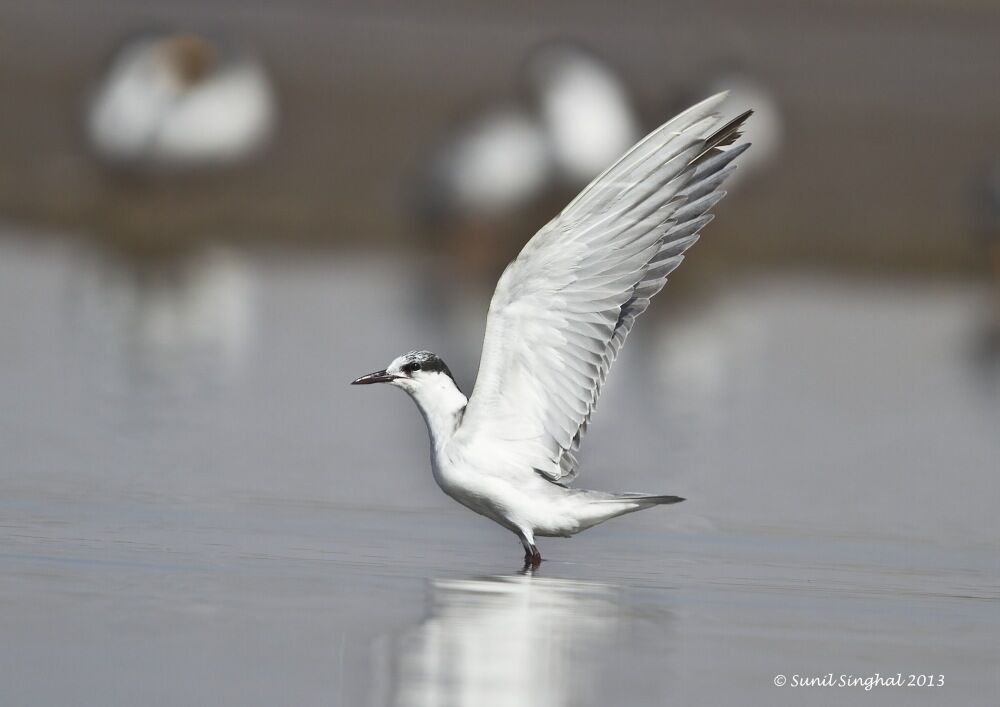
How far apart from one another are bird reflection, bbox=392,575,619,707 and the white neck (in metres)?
0.67

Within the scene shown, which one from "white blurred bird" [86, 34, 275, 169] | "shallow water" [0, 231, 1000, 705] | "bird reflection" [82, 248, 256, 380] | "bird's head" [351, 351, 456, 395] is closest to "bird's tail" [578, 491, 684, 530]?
"shallow water" [0, 231, 1000, 705]

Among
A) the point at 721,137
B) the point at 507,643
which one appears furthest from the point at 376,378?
the point at 507,643

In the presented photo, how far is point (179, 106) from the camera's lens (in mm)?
17797

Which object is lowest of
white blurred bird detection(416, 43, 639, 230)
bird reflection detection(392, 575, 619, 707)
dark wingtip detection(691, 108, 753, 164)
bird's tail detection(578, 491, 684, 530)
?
bird reflection detection(392, 575, 619, 707)

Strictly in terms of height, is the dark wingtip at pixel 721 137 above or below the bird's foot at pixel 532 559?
above

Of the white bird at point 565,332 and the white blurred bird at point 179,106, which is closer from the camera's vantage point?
the white bird at point 565,332

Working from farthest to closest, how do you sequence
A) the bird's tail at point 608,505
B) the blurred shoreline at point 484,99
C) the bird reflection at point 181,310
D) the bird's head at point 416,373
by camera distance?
the blurred shoreline at point 484,99, the bird reflection at point 181,310, the bird's head at point 416,373, the bird's tail at point 608,505

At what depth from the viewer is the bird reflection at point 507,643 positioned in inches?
219

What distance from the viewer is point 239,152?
17938 mm

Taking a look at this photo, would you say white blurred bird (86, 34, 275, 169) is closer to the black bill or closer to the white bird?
the black bill

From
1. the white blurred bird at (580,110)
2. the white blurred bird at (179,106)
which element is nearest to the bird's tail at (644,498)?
the white blurred bird at (580,110)

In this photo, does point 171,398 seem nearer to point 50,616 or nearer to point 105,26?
point 50,616

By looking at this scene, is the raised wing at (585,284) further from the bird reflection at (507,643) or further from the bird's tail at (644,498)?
the bird reflection at (507,643)

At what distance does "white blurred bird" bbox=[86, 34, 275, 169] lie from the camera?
57.3 ft
